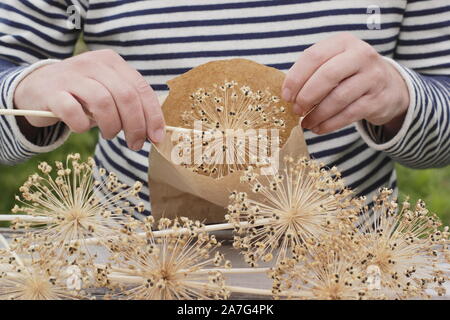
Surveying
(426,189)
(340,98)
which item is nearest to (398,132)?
(340,98)

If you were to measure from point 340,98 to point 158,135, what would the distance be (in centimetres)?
26

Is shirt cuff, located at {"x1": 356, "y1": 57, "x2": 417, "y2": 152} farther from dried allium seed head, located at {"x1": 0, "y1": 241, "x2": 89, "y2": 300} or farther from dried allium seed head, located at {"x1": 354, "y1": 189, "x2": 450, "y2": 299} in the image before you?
dried allium seed head, located at {"x1": 0, "y1": 241, "x2": 89, "y2": 300}

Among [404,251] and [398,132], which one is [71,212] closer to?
[404,251]

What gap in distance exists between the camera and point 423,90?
1052mm

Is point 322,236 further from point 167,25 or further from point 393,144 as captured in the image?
point 167,25

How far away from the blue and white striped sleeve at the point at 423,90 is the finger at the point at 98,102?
1.38 feet

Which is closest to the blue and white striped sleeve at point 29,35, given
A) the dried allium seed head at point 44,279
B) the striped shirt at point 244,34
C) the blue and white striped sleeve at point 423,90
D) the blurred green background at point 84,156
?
the striped shirt at point 244,34

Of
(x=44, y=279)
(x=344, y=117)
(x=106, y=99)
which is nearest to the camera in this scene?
(x=44, y=279)

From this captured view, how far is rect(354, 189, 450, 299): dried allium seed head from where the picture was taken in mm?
698

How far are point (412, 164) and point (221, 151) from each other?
0.55 m

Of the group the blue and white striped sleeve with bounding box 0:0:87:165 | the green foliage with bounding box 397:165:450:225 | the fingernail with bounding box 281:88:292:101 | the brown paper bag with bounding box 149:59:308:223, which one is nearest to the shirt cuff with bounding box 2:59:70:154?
the blue and white striped sleeve with bounding box 0:0:87:165

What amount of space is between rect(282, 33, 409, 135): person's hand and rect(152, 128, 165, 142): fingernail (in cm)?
17

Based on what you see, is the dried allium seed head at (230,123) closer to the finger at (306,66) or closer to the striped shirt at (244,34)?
the finger at (306,66)

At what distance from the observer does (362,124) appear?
41.4 inches
